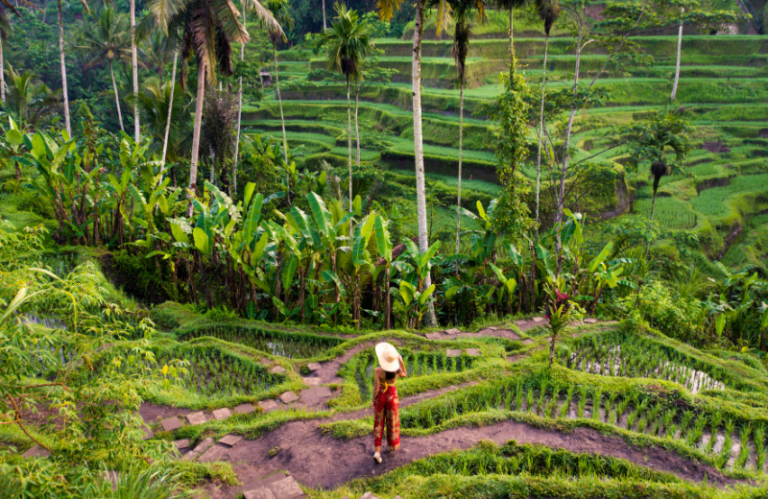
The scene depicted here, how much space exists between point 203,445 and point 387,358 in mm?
2139

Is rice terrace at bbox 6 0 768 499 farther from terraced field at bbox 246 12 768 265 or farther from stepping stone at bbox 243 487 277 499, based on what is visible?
terraced field at bbox 246 12 768 265

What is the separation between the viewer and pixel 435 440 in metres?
4.65

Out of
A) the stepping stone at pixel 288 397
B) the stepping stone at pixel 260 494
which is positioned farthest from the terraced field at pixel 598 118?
the stepping stone at pixel 260 494

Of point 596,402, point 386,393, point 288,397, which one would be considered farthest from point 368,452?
point 596,402

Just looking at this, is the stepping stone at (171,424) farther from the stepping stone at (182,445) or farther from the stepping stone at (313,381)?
the stepping stone at (313,381)

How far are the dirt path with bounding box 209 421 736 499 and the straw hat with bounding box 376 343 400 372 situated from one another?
0.91 metres

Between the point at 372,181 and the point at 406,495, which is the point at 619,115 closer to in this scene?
the point at 372,181

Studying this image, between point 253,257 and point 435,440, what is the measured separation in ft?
13.8

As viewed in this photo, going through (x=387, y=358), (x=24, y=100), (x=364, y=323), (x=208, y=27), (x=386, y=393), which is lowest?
(x=364, y=323)

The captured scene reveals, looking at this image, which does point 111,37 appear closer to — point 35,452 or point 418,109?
point 418,109

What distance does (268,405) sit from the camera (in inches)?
220

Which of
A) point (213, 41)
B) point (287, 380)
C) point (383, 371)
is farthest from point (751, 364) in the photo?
point (213, 41)

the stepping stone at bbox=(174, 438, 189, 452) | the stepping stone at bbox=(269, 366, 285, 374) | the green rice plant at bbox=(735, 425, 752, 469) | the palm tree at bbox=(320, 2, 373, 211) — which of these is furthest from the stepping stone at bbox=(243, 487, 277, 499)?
the palm tree at bbox=(320, 2, 373, 211)

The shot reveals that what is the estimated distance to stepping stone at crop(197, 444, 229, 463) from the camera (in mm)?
4574
